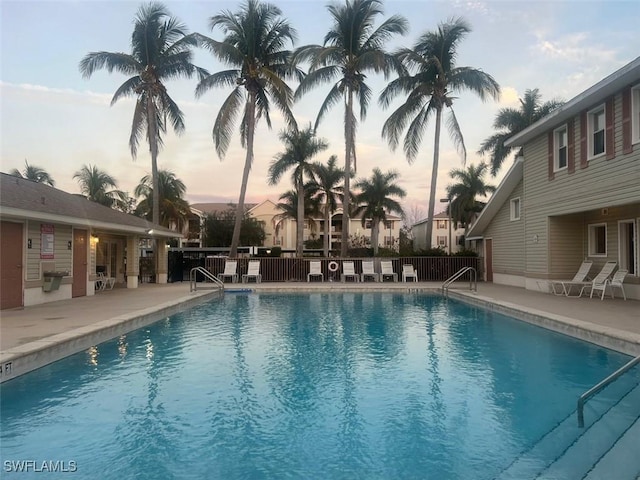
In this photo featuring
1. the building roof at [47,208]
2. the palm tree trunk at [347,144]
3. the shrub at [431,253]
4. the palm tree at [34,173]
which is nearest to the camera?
the building roof at [47,208]

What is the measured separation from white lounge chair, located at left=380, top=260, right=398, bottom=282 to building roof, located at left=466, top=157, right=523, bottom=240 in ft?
15.6

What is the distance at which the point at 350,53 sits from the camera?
2216cm

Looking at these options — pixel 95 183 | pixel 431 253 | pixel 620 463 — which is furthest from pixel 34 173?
pixel 620 463

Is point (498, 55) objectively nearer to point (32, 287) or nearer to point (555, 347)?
point (555, 347)

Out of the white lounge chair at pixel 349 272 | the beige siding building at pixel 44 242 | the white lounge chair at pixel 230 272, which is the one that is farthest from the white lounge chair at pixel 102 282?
the white lounge chair at pixel 349 272

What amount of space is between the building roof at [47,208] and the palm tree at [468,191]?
104ft

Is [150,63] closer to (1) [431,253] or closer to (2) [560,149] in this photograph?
(1) [431,253]

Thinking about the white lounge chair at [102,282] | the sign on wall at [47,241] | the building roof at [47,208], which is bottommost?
the white lounge chair at [102,282]

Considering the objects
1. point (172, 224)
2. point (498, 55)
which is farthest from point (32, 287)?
point (172, 224)

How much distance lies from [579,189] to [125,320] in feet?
41.5

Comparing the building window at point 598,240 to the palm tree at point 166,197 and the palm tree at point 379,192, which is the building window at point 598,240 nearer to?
the palm tree at point 379,192

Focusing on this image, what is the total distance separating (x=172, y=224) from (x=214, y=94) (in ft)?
76.8

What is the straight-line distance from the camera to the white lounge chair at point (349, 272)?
811 inches

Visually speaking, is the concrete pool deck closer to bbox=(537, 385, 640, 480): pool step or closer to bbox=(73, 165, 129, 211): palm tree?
bbox=(537, 385, 640, 480): pool step
